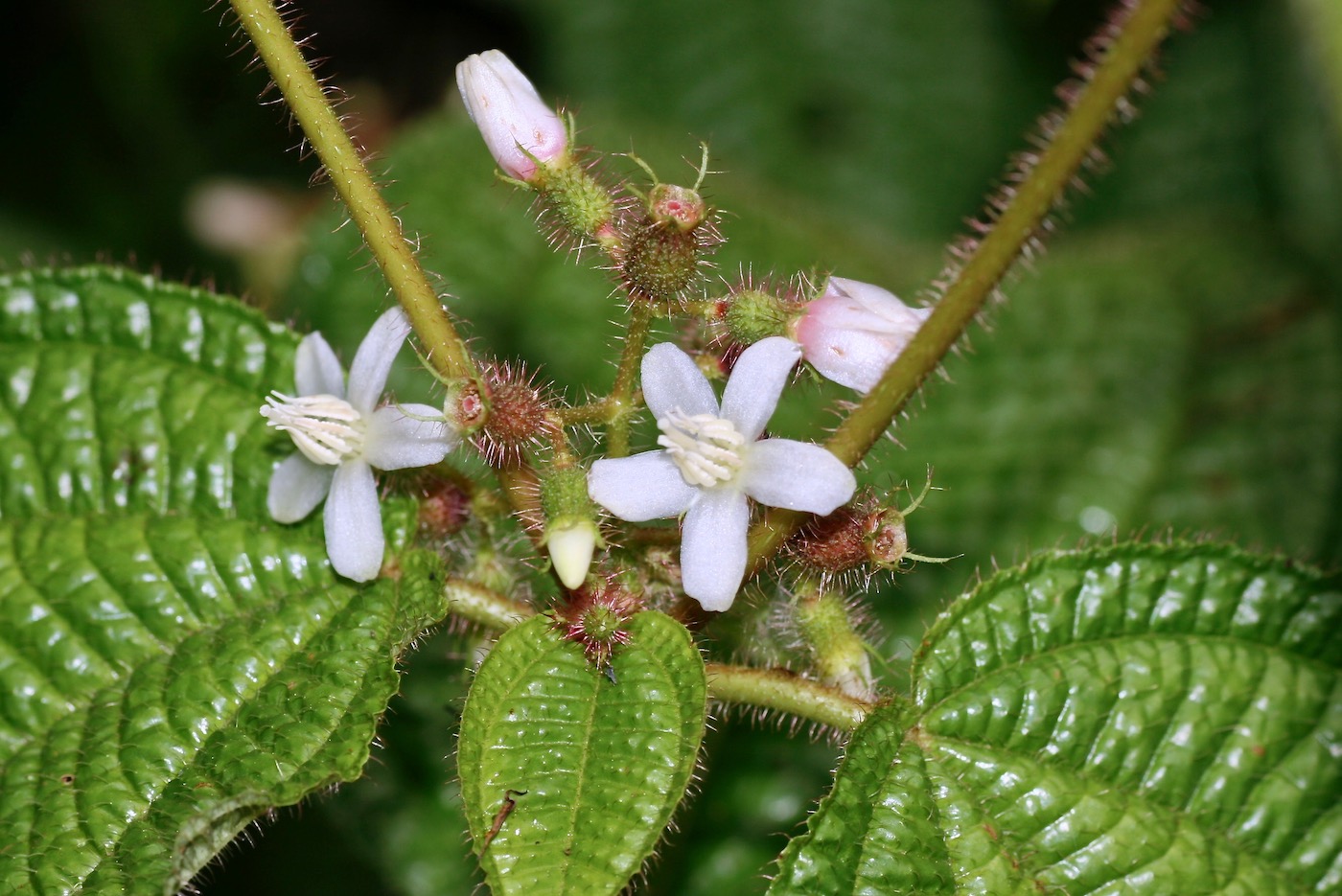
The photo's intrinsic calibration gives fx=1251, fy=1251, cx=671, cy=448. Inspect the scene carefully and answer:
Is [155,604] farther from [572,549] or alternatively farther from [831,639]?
[831,639]

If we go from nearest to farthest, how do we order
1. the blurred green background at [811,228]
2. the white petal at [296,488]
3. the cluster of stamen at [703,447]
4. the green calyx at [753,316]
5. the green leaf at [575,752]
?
the green leaf at [575,752]
the cluster of stamen at [703,447]
the green calyx at [753,316]
the white petal at [296,488]
the blurred green background at [811,228]

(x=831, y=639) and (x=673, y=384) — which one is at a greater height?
(x=673, y=384)

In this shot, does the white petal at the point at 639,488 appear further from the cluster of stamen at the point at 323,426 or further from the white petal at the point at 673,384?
the cluster of stamen at the point at 323,426


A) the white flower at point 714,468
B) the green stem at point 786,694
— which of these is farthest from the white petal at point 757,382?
the green stem at point 786,694

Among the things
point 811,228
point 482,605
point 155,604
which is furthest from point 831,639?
point 811,228

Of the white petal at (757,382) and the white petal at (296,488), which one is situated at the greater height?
the white petal at (757,382)

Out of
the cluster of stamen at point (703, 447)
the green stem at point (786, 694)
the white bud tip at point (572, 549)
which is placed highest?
the cluster of stamen at point (703, 447)
